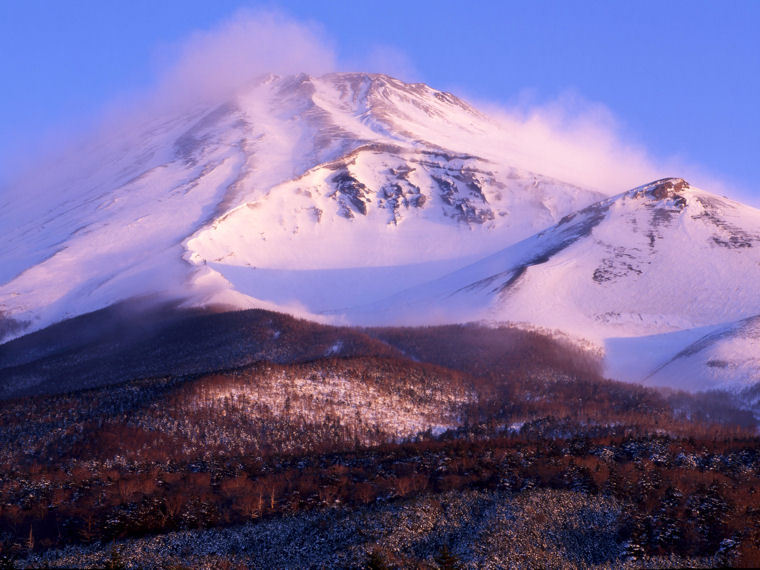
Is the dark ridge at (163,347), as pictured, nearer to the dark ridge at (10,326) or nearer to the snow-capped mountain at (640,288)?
the dark ridge at (10,326)

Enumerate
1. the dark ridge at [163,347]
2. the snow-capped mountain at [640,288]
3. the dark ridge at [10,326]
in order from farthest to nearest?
the dark ridge at [10,326], the snow-capped mountain at [640,288], the dark ridge at [163,347]

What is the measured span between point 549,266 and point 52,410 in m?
95.5

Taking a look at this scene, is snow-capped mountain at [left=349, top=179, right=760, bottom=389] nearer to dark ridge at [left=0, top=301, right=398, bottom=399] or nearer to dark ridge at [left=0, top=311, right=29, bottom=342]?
dark ridge at [left=0, top=301, right=398, bottom=399]

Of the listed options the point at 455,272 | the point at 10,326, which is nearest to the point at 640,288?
the point at 455,272

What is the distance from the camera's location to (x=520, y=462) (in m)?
59.3

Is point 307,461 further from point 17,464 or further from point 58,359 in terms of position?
point 58,359

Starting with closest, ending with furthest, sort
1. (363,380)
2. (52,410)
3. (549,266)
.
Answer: (52,410)
(363,380)
(549,266)

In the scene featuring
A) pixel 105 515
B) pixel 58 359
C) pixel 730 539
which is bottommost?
pixel 730 539

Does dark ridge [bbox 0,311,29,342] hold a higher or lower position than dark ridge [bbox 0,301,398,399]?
higher

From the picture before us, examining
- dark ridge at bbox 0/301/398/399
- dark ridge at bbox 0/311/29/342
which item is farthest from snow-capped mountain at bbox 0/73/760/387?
dark ridge at bbox 0/301/398/399

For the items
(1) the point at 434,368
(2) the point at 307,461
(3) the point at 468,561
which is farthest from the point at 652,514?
(1) the point at 434,368

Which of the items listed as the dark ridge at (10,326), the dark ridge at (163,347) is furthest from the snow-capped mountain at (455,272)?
the dark ridge at (163,347)

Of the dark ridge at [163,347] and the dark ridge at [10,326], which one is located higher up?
the dark ridge at [10,326]

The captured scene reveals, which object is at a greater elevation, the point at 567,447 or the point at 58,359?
the point at 58,359
